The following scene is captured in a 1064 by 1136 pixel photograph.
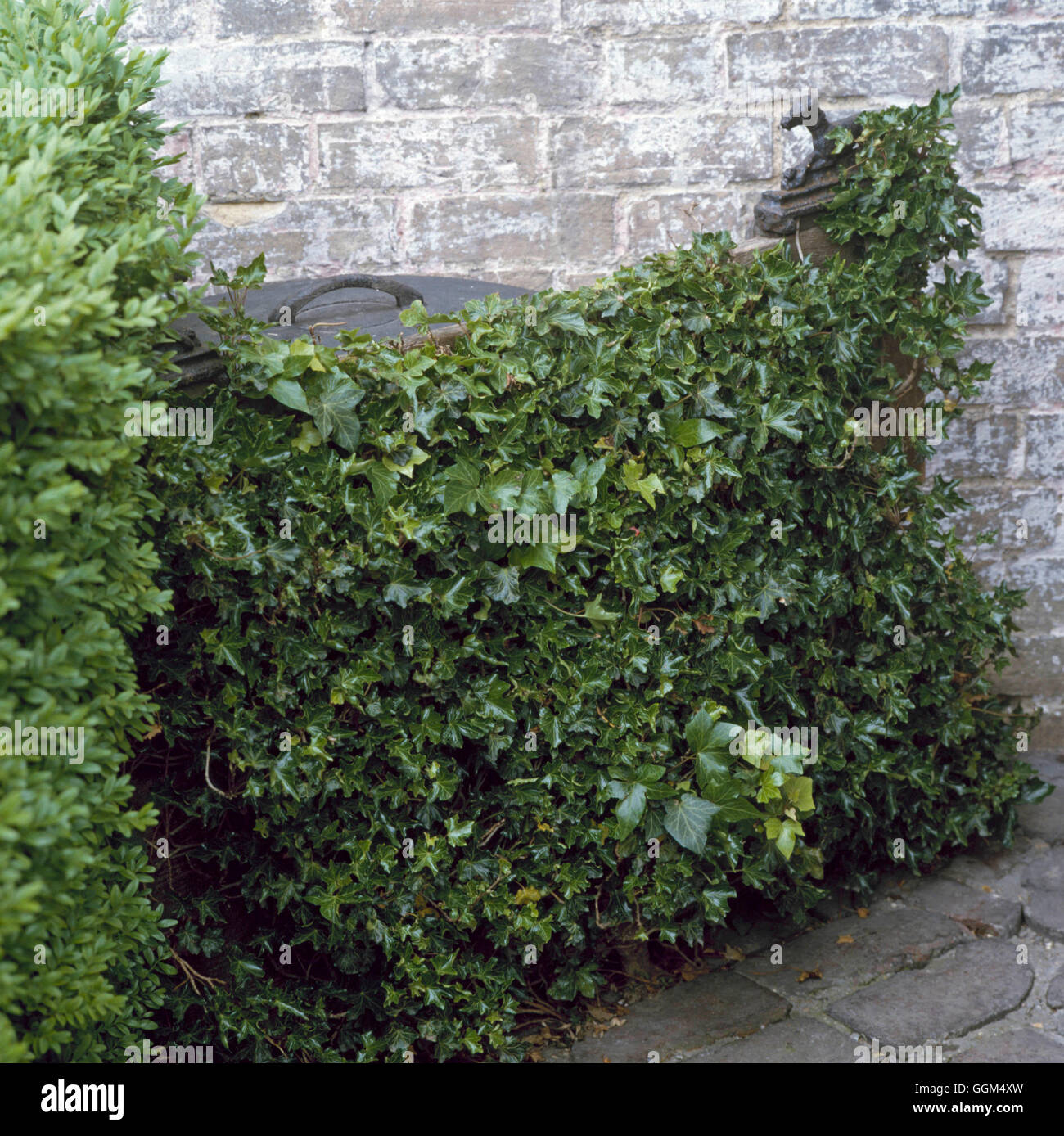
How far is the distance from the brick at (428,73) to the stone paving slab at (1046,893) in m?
2.81

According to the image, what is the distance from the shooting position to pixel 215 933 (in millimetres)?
1865

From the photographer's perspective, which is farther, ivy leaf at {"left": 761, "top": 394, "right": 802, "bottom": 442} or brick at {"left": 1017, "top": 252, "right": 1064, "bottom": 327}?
brick at {"left": 1017, "top": 252, "right": 1064, "bottom": 327}

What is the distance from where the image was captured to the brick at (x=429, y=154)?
129 inches

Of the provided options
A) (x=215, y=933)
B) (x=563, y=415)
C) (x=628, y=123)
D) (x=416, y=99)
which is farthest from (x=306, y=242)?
(x=215, y=933)

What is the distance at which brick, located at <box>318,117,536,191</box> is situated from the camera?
10.7ft

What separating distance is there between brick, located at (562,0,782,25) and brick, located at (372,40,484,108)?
0.34 metres

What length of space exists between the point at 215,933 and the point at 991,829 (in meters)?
2.01

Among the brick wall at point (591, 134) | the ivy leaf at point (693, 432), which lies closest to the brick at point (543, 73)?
the brick wall at point (591, 134)

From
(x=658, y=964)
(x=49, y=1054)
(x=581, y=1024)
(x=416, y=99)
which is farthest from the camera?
(x=416, y=99)

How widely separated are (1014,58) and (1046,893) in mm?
2522

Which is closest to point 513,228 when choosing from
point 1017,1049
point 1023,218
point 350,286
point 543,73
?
point 543,73

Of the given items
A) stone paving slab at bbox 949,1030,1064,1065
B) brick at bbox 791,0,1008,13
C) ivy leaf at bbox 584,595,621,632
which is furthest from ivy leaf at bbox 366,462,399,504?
brick at bbox 791,0,1008,13

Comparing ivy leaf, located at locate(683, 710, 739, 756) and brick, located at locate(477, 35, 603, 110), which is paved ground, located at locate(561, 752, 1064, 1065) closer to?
ivy leaf, located at locate(683, 710, 739, 756)
